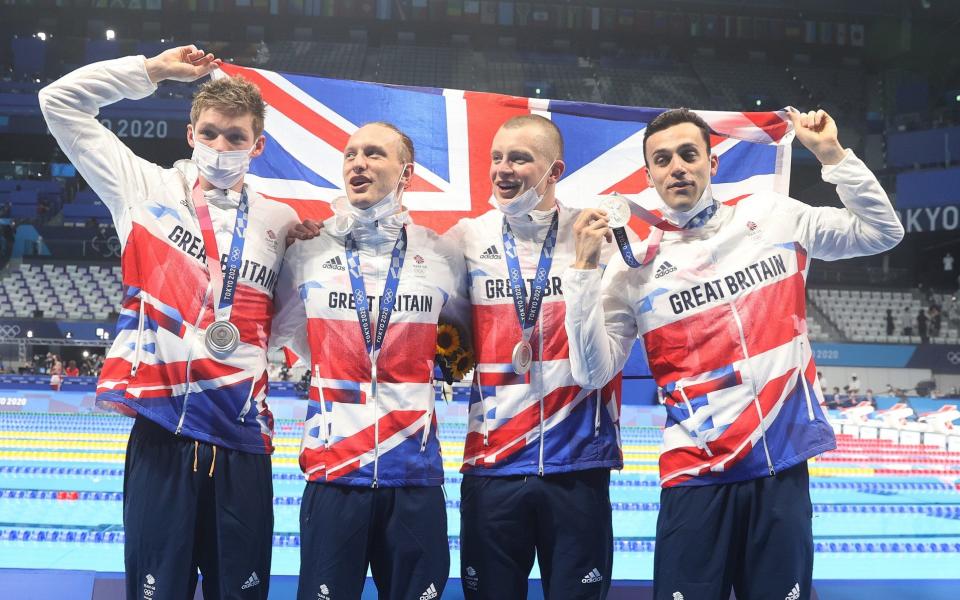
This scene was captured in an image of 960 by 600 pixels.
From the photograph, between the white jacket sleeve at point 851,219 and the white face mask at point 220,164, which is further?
the white face mask at point 220,164

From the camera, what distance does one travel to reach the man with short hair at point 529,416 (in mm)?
2643

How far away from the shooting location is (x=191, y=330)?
2674mm

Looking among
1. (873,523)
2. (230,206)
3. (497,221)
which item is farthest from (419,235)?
(873,523)

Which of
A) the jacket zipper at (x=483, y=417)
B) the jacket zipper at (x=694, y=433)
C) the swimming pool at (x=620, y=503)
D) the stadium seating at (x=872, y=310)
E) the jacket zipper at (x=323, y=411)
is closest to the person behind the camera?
the jacket zipper at (x=694, y=433)

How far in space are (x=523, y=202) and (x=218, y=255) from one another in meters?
1.05

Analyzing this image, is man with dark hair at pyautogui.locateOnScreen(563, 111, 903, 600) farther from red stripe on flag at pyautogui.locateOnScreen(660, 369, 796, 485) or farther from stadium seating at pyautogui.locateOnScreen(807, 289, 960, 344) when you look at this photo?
stadium seating at pyautogui.locateOnScreen(807, 289, 960, 344)

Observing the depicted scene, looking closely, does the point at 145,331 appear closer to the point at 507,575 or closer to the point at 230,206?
the point at 230,206

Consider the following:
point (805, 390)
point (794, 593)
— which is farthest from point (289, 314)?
point (794, 593)

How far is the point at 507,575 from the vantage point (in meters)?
2.63

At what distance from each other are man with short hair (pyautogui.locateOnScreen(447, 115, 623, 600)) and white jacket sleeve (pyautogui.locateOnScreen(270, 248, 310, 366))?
61 centimetres

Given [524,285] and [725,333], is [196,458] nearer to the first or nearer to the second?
[524,285]

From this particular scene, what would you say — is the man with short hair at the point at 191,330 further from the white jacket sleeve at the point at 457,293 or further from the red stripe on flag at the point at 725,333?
the red stripe on flag at the point at 725,333

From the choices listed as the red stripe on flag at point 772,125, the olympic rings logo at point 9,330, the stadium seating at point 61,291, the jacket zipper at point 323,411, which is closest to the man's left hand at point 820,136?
the red stripe on flag at point 772,125

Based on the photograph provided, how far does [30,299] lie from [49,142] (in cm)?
736
